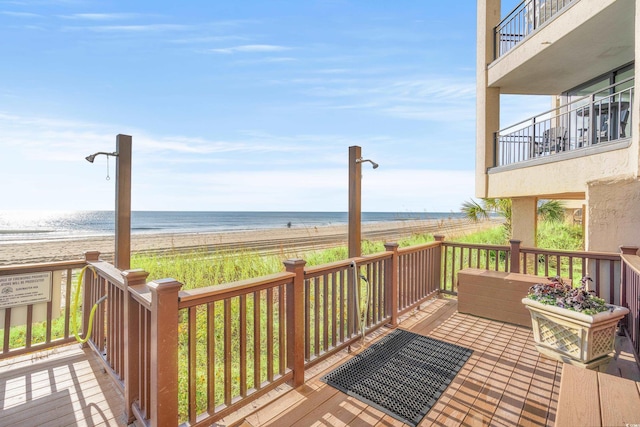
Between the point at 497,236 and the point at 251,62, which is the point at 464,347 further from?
the point at 251,62

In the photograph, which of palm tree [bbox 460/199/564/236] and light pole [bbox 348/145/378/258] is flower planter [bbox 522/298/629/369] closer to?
light pole [bbox 348/145/378/258]

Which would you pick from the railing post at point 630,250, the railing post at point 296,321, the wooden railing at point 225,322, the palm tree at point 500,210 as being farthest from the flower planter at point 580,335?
the palm tree at point 500,210

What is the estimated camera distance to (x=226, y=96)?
1360 centimetres

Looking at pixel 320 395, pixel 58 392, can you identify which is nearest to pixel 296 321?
pixel 320 395

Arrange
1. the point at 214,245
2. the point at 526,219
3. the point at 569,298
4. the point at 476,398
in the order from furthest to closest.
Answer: the point at 214,245 → the point at 526,219 → the point at 569,298 → the point at 476,398

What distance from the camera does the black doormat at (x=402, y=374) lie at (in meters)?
2.03

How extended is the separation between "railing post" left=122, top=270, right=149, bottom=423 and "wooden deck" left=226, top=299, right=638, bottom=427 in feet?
2.04

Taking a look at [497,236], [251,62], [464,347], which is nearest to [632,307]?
[464,347]

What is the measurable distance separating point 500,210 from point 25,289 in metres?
10.6

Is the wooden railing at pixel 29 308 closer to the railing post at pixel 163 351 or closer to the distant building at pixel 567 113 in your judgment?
the railing post at pixel 163 351

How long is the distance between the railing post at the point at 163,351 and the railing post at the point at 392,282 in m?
2.40

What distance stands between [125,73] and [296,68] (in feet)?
18.0

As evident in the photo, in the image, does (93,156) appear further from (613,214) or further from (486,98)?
(486,98)

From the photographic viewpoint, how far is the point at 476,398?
2094mm
